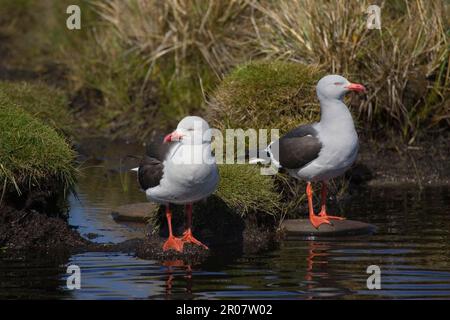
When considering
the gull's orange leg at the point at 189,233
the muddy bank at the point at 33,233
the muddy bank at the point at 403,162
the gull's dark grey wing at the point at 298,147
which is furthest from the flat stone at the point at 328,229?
the muddy bank at the point at 403,162

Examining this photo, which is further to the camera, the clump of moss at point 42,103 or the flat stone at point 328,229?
the clump of moss at point 42,103

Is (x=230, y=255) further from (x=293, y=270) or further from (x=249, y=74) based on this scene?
(x=249, y=74)

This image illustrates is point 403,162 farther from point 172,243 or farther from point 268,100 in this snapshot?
point 172,243

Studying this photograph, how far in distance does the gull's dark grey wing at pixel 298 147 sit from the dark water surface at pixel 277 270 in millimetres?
816

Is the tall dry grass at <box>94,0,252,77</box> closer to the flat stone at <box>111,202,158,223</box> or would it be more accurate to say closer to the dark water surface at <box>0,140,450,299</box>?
the flat stone at <box>111,202,158,223</box>

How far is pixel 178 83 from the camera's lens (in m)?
16.0

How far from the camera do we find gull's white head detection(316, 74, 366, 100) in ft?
Result: 35.5

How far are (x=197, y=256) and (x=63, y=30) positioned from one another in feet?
31.8

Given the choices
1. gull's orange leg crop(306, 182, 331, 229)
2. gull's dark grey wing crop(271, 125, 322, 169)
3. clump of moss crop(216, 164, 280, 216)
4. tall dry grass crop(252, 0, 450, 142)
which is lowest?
gull's orange leg crop(306, 182, 331, 229)

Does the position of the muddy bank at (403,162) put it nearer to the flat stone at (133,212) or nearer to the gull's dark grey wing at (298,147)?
the gull's dark grey wing at (298,147)

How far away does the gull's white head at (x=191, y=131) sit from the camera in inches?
368

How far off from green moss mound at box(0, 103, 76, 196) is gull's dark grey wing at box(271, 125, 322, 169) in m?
2.02

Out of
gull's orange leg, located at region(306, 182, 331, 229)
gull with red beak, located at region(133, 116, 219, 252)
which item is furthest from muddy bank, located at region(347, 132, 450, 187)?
gull with red beak, located at region(133, 116, 219, 252)

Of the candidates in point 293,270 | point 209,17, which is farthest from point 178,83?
point 293,270
